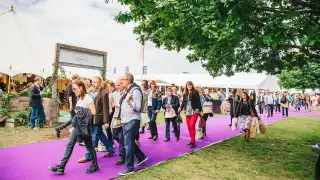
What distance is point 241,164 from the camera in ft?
19.7

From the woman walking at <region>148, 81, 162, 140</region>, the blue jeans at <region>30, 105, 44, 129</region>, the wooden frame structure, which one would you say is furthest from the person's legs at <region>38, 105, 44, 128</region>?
the woman walking at <region>148, 81, 162, 140</region>

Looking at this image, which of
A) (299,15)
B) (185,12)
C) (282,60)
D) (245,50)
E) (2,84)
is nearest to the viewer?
(299,15)

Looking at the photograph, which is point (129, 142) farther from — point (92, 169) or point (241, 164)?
point (241, 164)

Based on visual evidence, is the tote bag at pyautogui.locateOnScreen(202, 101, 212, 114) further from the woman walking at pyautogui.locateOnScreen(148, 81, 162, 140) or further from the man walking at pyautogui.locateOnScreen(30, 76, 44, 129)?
the man walking at pyautogui.locateOnScreen(30, 76, 44, 129)

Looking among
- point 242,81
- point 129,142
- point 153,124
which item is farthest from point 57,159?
point 242,81

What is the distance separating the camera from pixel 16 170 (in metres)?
4.90

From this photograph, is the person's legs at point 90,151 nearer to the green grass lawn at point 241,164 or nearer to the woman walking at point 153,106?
the green grass lawn at point 241,164

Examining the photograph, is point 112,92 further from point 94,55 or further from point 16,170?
point 94,55

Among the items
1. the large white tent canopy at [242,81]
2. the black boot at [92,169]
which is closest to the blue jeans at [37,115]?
the black boot at [92,169]

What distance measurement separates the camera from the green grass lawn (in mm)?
5094

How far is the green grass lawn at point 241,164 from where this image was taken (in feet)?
16.7

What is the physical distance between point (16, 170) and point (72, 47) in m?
6.90

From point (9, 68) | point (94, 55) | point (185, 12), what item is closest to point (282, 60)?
point (185, 12)

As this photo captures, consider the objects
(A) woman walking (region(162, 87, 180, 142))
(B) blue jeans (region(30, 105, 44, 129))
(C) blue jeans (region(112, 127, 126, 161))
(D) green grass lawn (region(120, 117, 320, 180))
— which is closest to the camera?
(D) green grass lawn (region(120, 117, 320, 180))
